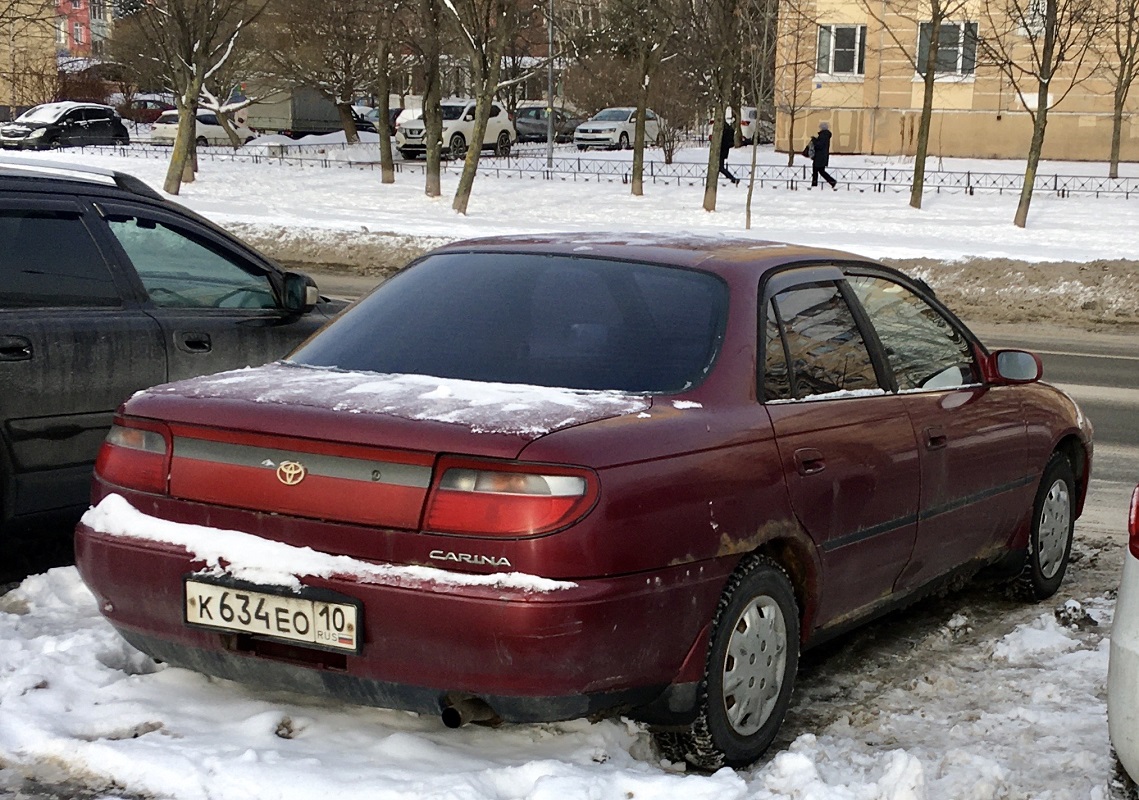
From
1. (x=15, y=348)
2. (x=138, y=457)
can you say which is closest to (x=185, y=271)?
(x=15, y=348)

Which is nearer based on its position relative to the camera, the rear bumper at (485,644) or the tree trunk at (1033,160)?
the rear bumper at (485,644)

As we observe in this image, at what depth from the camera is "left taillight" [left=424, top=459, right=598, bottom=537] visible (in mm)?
3545

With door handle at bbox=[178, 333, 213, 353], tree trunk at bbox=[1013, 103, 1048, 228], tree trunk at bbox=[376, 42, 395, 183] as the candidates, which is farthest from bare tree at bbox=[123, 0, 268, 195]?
door handle at bbox=[178, 333, 213, 353]

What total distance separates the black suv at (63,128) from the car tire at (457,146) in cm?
1076

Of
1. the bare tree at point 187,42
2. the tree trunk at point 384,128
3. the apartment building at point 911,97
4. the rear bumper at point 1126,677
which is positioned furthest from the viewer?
the apartment building at point 911,97

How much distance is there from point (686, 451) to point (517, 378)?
1.95 ft

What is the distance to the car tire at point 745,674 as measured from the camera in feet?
12.9

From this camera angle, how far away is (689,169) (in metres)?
43.8

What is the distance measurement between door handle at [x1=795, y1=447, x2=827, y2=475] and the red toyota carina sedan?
1 cm

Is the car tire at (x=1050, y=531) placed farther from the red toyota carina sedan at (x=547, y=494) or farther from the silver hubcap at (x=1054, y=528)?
the red toyota carina sedan at (x=547, y=494)

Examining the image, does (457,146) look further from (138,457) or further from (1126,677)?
(1126,677)

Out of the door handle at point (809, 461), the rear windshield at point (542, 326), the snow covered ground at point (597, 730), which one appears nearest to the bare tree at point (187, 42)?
the rear windshield at point (542, 326)

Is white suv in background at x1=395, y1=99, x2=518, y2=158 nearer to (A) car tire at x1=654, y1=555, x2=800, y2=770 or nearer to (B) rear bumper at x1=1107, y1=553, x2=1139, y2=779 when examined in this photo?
(A) car tire at x1=654, y1=555, x2=800, y2=770

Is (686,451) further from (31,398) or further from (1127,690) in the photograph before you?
(31,398)
